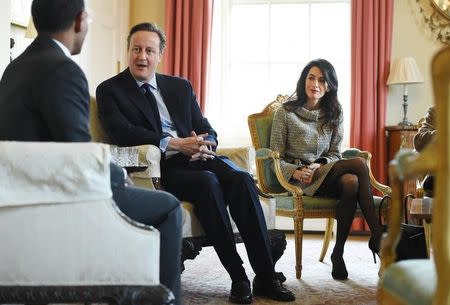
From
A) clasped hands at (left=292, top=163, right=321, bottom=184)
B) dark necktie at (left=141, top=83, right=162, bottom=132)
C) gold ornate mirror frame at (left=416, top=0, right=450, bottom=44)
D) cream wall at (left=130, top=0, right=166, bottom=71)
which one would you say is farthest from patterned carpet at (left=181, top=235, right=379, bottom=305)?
cream wall at (left=130, top=0, right=166, bottom=71)

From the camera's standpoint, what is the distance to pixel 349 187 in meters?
3.17

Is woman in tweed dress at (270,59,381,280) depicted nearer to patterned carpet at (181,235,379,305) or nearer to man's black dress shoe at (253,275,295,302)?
patterned carpet at (181,235,379,305)

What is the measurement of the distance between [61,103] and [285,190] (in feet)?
6.78

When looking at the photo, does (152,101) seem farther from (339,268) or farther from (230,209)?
(339,268)

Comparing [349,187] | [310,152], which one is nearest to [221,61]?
[310,152]

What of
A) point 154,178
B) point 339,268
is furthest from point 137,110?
point 339,268

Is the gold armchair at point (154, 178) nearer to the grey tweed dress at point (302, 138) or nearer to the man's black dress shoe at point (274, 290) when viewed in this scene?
the man's black dress shoe at point (274, 290)

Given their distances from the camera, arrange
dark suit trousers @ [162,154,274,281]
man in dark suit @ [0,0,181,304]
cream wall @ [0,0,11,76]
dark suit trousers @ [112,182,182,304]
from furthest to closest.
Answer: cream wall @ [0,0,11,76] → dark suit trousers @ [162,154,274,281] → dark suit trousers @ [112,182,182,304] → man in dark suit @ [0,0,181,304]

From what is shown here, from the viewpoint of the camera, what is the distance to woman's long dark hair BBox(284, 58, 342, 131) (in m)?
3.53

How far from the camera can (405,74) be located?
5.04m

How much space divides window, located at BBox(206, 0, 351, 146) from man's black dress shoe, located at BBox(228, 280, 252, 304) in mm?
2943

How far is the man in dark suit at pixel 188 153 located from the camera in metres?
2.57

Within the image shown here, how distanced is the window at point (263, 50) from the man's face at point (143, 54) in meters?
2.53

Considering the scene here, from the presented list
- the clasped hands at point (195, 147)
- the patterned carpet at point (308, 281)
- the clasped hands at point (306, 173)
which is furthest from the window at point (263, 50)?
the clasped hands at point (195, 147)
